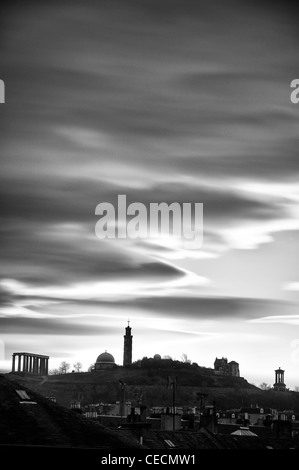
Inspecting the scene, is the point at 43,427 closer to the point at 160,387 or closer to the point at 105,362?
the point at 160,387

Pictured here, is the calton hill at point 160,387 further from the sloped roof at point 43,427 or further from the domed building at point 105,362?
the sloped roof at point 43,427

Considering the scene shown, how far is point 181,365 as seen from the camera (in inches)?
4245

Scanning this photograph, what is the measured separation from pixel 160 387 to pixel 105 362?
19.1m

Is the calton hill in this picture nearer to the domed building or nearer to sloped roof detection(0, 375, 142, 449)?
the domed building

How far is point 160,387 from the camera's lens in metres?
104

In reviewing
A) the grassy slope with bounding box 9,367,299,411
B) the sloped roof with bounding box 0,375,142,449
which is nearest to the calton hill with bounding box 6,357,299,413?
the grassy slope with bounding box 9,367,299,411

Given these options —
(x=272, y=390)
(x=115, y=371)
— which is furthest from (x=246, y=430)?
(x=115, y=371)

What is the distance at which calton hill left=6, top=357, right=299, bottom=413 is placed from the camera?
93.6 meters

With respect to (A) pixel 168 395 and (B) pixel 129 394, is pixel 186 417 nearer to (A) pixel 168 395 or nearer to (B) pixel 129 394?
(A) pixel 168 395

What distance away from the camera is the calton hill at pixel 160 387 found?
93.6 metres

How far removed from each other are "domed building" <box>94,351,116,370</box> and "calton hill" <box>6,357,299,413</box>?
93cm

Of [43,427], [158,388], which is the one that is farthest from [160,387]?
[43,427]

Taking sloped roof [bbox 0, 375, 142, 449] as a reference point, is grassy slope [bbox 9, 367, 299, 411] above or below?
above
